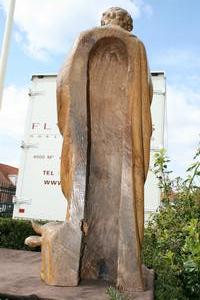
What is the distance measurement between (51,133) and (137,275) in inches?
283

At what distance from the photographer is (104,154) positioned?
316 cm

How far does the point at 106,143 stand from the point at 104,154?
85 mm

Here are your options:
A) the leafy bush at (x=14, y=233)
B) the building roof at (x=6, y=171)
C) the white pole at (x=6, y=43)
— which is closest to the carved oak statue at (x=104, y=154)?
the white pole at (x=6, y=43)

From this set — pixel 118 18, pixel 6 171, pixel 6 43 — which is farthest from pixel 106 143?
pixel 6 171

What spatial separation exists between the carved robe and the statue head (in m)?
0.19

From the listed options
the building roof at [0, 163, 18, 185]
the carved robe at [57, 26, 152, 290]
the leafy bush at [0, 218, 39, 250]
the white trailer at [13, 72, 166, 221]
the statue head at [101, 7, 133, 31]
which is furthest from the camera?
the building roof at [0, 163, 18, 185]

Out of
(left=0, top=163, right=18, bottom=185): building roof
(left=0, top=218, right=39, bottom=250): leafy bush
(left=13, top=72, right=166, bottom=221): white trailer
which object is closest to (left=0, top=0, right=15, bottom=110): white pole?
(left=13, top=72, right=166, bottom=221): white trailer

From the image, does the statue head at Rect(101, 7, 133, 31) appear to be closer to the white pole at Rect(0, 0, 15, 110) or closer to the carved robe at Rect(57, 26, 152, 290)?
the carved robe at Rect(57, 26, 152, 290)

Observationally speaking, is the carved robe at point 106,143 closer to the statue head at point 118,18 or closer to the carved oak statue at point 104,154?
the carved oak statue at point 104,154

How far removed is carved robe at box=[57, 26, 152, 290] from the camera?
2.91m

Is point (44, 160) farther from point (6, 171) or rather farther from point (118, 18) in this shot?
point (6, 171)

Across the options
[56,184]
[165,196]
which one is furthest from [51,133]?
[165,196]

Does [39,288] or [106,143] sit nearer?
[39,288]

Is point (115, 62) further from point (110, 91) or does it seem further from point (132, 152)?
point (132, 152)
